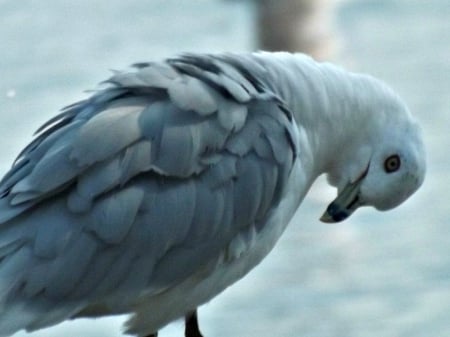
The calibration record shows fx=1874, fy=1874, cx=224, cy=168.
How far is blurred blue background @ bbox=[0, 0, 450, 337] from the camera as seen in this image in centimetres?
721

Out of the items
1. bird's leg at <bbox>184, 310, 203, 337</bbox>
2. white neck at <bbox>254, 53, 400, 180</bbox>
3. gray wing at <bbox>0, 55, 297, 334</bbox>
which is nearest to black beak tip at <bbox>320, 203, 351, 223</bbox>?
white neck at <bbox>254, 53, 400, 180</bbox>

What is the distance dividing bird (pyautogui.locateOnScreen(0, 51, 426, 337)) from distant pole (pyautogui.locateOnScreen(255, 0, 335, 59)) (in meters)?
3.61

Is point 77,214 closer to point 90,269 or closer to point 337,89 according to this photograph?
point 90,269

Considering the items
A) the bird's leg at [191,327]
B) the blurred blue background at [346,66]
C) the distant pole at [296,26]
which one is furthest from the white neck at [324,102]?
the distant pole at [296,26]

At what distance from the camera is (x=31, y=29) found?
9.55 meters

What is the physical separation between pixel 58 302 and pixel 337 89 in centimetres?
109

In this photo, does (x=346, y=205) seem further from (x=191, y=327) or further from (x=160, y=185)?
(x=160, y=185)

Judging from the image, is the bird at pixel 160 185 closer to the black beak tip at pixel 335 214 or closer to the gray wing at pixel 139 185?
the gray wing at pixel 139 185

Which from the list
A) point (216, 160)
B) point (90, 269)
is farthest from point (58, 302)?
point (216, 160)

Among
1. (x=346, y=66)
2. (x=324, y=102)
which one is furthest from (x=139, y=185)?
(x=346, y=66)

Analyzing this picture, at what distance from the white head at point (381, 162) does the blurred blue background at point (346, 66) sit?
770mm

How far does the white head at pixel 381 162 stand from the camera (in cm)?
537

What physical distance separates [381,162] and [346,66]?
3.56 m

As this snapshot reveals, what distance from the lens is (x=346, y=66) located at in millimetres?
8922
